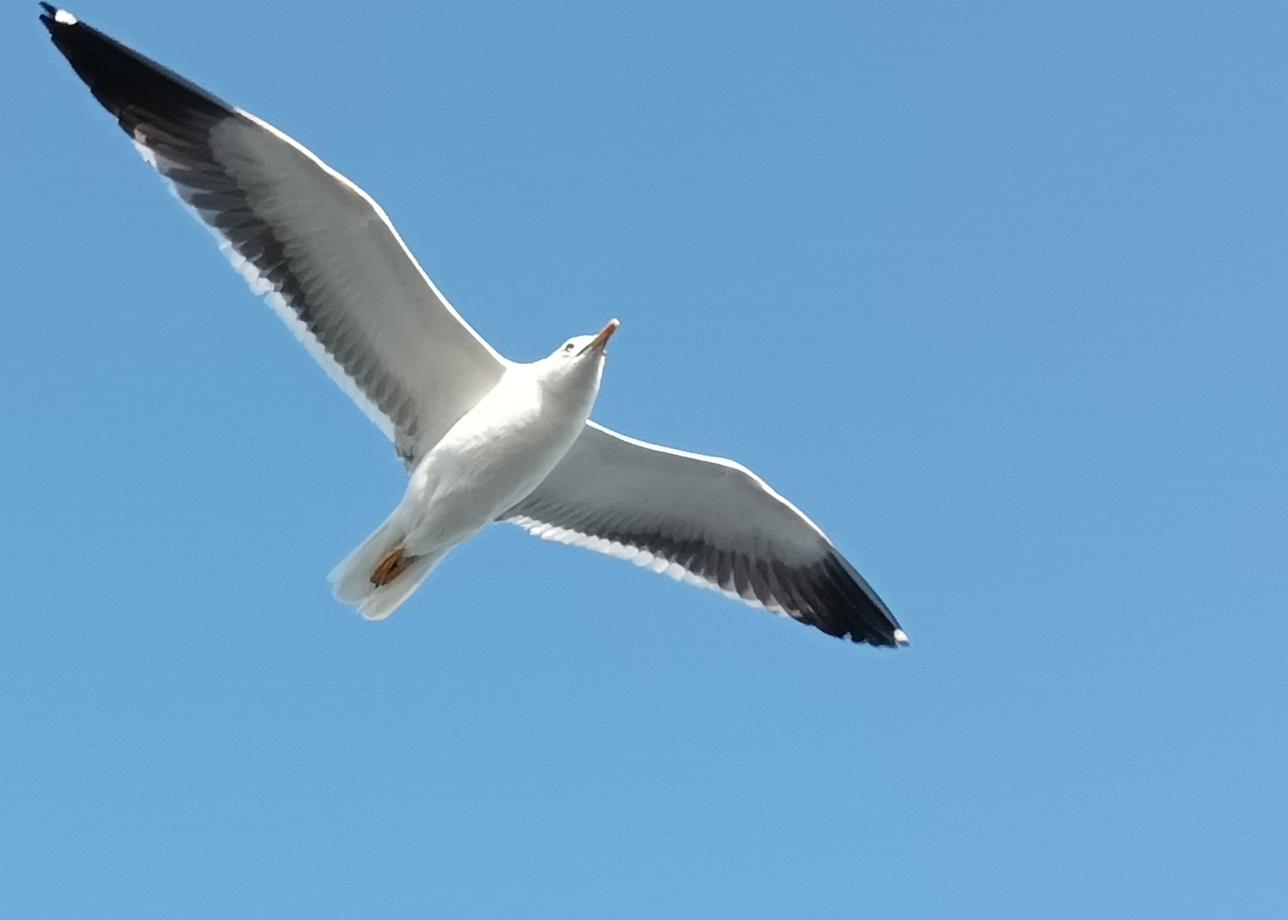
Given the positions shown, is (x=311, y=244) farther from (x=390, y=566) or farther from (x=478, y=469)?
(x=390, y=566)

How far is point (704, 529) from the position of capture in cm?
1244

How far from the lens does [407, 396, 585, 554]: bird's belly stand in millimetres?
10641

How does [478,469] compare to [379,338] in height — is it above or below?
below

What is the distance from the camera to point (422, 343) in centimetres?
1105

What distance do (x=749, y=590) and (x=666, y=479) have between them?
1.01 m

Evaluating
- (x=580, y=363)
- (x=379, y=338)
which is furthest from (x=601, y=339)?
(x=379, y=338)

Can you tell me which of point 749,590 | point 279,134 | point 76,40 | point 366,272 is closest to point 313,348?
point 366,272

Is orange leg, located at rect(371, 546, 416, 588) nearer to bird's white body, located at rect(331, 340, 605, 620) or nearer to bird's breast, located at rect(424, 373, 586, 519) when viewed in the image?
bird's white body, located at rect(331, 340, 605, 620)

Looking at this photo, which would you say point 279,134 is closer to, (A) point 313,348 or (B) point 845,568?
(A) point 313,348

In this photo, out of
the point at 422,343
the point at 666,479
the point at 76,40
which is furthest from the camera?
the point at 666,479

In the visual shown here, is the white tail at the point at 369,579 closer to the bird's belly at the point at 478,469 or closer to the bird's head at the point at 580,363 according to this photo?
the bird's belly at the point at 478,469

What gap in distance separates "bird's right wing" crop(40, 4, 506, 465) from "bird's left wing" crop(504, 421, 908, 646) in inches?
40.8

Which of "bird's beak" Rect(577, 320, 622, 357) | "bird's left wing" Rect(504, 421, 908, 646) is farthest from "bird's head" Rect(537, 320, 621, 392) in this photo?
"bird's left wing" Rect(504, 421, 908, 646)

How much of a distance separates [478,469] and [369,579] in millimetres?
917
